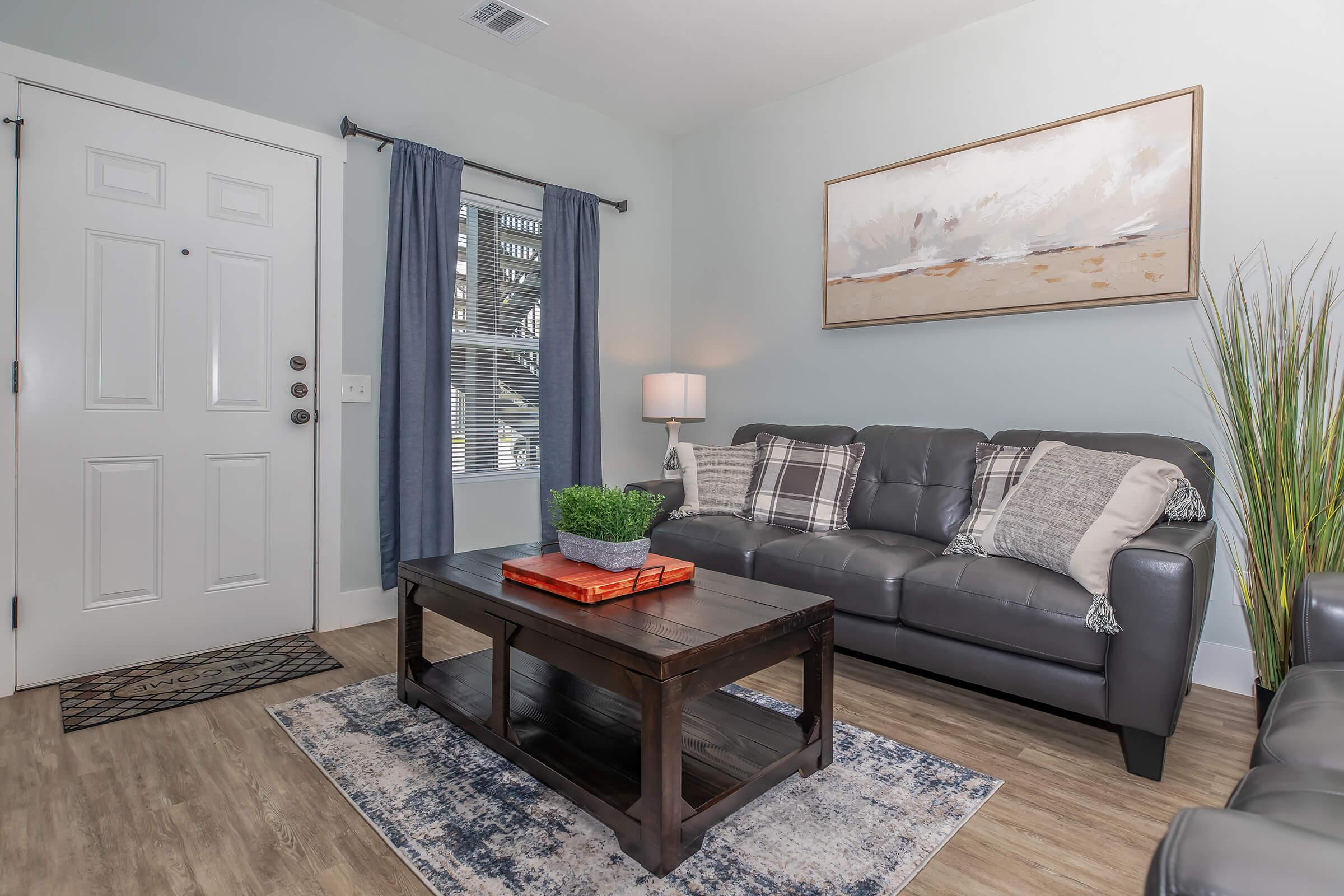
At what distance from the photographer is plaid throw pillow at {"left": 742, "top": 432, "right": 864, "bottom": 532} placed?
294 cm

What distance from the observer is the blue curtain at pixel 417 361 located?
3.12 meters

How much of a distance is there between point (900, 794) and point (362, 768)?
4.54ft

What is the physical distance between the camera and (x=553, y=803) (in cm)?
166

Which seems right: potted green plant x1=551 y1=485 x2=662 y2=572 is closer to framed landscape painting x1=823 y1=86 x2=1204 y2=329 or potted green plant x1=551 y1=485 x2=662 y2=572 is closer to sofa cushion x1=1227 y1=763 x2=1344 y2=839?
sofa cushion x1=1227 y1=763 x2=1344 y2=839

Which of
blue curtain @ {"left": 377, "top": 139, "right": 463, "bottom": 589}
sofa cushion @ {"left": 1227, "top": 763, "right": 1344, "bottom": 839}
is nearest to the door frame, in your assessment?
blue curtain @ {"left": 377, "top": 139, "right": 463, "bottom": 589}

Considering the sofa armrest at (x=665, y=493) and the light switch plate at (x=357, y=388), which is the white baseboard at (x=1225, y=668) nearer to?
the sofa armrest at (x=665, y=493)

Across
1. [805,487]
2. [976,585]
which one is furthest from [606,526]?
[805,487]

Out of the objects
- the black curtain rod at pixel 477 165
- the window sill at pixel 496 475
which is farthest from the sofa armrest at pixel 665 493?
the black curtain rod at pixel 477 165

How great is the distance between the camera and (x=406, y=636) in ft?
7.17

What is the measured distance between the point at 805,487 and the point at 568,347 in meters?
1.56

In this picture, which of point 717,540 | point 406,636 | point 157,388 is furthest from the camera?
point 717,540

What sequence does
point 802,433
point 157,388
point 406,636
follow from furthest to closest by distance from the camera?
point 802,433 < point 157,388 < point 406,636

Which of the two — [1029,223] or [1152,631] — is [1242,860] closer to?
[1152,631]

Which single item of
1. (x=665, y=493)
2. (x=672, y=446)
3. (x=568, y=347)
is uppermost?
(x=568, y=347)
